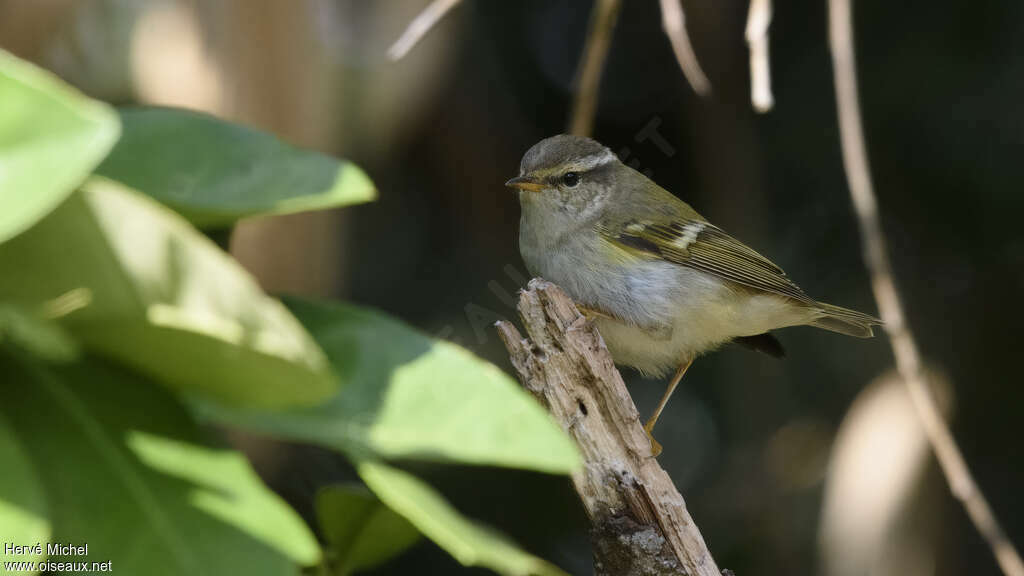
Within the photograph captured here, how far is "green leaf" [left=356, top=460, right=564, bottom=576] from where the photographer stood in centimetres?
61

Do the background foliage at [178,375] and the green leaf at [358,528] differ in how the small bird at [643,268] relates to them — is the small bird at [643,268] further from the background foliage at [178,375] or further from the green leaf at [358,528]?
the background foliage at [178,375]

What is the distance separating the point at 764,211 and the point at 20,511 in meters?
3.63

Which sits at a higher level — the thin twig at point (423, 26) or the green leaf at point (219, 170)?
the thin twig at point (423, 26)

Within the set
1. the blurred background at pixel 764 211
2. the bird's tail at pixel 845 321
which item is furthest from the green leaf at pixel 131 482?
the blurred background at pixel 764 211

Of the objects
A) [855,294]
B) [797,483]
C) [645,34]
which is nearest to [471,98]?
[645,34]

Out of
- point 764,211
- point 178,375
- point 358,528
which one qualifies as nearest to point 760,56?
point 358,528

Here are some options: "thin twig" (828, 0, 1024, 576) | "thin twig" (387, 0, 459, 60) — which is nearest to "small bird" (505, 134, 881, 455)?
"thin twig" (828, 0, 1024, 576)

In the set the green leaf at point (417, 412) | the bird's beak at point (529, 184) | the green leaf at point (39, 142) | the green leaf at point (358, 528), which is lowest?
the green leaf at point (358, 528)

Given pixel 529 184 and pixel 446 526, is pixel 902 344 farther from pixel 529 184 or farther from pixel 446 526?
pixel 446 526

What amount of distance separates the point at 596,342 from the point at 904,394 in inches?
78.3

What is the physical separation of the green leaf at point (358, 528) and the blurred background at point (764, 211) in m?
2.45

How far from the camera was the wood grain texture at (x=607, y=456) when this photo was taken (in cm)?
150

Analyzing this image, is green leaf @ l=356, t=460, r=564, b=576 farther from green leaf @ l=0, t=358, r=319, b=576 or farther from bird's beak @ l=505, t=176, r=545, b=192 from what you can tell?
bird's beak @ l=505, t=176, r=545, b=192

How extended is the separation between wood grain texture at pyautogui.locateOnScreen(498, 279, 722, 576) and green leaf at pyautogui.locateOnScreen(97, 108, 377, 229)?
0.89 metres
